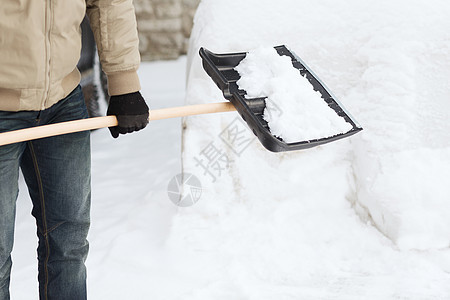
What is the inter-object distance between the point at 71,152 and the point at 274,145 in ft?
1.87

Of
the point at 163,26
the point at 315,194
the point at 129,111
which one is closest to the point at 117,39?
the point at 129,111

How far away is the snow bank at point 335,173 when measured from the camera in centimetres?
210

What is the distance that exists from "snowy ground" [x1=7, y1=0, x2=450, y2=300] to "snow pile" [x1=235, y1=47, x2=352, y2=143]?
2.40ft

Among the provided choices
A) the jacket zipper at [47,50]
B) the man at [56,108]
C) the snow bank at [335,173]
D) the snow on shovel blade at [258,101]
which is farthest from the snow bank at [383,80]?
the jacket zipper at [47,50]

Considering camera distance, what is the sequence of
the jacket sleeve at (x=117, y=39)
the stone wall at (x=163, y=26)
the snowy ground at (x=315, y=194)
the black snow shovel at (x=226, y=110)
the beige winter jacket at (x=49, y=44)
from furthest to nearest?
1. the stone wall at (x=163, y=26)
2. the snowy ground at (x=315, y=194)
3. the jacket sleeve at (x=117, y=39)
4. the black snow shovel at (x=226, y=110)
5. the beige winter jacket at (x=49, y=44)

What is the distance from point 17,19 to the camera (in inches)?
46.4

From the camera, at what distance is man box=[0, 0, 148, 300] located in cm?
121

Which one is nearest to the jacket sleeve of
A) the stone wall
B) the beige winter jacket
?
the beige winter jacket

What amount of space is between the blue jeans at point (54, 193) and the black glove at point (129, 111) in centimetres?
9

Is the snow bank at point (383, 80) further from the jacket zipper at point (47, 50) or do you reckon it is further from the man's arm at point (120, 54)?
the jacket zipper at point (47, 50)

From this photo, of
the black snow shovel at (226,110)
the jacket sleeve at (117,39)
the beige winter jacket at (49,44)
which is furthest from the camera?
the jacket sleeve at (117,39)

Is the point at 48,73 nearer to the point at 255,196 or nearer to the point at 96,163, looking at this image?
the point at 255,196

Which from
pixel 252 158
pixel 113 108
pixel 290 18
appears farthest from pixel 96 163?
pixel 113 108

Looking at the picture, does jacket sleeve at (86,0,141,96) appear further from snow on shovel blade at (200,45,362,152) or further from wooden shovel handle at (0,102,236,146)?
snow on shovel blade at (200,45,362,152)
